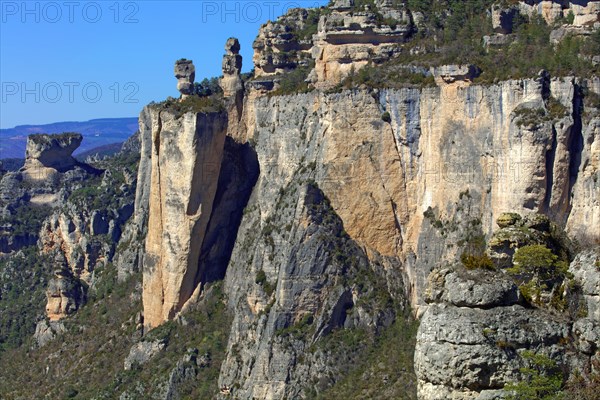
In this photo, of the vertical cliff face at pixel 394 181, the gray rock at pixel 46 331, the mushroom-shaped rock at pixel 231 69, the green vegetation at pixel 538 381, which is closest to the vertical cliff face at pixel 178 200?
the vertical cliff face at pixel 394 181

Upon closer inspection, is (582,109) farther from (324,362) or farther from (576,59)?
(324,362)

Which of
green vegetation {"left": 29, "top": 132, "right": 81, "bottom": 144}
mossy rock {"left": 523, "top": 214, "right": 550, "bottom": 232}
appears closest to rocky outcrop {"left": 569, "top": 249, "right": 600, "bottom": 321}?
mossy rock {"left": 523, "top": 214, "right": 550, "bottom": 232}

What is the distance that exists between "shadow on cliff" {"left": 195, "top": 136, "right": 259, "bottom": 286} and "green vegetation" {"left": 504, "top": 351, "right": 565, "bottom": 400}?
135 feet

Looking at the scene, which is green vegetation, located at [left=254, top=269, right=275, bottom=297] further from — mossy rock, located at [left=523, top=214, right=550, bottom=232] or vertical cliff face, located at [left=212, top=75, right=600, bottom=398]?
mossy rock, located at [left=523, top=214, right=550, bottom=232]

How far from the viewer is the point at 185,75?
216 ft

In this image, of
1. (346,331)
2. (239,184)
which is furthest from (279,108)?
(346,331)

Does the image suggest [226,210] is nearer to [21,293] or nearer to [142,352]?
[142,352]

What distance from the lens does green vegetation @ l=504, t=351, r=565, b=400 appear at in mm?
20547

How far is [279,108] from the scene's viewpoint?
5869 centimetres

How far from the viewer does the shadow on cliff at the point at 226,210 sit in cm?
6144

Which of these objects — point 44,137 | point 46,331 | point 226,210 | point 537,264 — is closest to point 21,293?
point 46,331

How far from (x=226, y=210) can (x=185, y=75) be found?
8.14 metres

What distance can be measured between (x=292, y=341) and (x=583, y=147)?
47.1ft

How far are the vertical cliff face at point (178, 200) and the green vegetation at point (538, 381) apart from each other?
38.5 m
